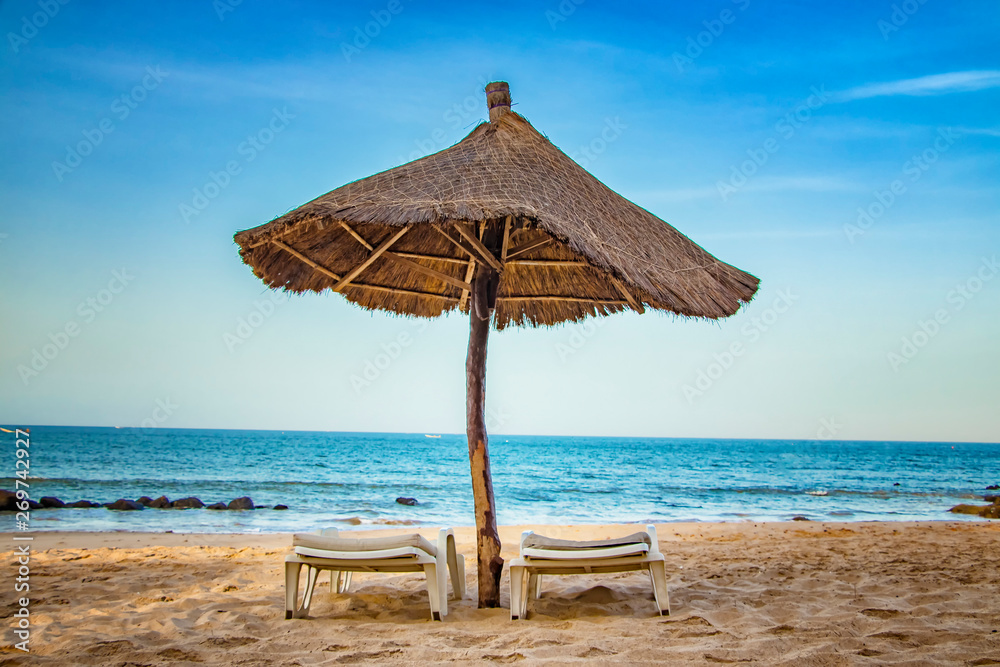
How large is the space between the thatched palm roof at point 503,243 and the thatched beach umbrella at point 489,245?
12 mm

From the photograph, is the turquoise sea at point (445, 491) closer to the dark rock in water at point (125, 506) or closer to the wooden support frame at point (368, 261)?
the dark rock in water at point (125, 506)

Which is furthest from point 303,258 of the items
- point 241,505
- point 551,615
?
point 241,505

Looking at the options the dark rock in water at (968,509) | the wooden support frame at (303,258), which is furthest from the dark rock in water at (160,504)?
the dark rock in water at (968,509)

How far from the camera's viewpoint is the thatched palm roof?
347 cm

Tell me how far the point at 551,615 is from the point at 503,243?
2435 millimetres

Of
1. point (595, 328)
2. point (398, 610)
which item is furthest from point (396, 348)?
point (398, 610)

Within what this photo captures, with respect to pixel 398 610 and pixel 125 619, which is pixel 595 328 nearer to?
pixel 398 610

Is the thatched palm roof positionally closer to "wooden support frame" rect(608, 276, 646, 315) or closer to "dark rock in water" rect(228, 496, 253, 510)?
"wooden support frame" rect(608, 276, 646, 315)

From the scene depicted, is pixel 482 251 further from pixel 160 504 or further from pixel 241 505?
pixel 160 504

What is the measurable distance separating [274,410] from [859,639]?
22.2 m

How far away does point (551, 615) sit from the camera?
3.66 m

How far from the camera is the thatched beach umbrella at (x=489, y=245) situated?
3.49 meters

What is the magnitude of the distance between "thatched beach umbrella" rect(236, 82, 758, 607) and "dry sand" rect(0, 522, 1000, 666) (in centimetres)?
83

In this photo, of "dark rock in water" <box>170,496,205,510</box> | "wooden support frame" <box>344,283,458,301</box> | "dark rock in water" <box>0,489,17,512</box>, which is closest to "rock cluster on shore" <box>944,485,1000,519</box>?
"wooden support frame" <box>344,283,458,301</box>
